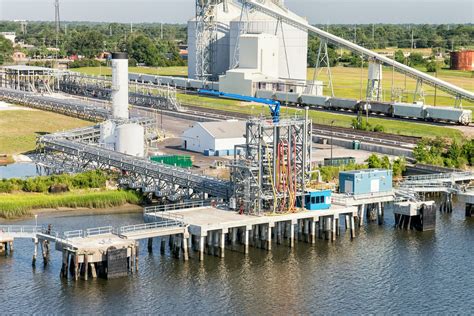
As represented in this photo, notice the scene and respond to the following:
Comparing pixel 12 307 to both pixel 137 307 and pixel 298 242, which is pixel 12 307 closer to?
pixel 137 307

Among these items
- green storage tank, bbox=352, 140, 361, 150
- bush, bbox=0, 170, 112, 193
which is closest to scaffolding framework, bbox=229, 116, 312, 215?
bush, bbox=0, 170, 112, 193

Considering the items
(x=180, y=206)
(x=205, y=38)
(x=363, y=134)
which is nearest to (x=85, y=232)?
(x=180, y=206)

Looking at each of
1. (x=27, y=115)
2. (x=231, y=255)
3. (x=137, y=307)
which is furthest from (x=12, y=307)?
(x=27, y=115)

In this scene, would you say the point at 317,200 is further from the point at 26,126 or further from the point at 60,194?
the point at 26,126

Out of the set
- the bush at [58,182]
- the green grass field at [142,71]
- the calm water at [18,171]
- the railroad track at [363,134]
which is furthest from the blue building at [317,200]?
the green grass field at [142,71]

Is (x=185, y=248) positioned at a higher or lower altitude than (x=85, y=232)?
lower

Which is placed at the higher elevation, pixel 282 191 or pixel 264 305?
pixel 282 191
